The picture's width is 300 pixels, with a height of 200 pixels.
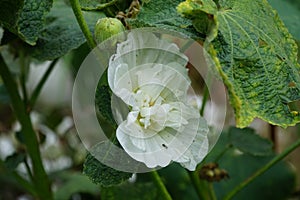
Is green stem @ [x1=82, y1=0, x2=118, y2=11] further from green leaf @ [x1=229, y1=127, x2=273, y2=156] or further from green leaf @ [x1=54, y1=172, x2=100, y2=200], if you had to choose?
green leaf @ [x1=54, y1=172, x2=100, y2=200]

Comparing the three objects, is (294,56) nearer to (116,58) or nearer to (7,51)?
(116,58)

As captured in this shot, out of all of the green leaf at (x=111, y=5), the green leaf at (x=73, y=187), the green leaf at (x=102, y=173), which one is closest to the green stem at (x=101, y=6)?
the green leaf at (x=111, y=5)

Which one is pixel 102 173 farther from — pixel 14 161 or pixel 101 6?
pixel 14 161

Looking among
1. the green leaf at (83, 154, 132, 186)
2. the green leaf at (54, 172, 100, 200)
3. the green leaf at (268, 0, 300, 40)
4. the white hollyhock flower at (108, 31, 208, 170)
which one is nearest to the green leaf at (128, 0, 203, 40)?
the white hollyhock flower at (108, 31, 208, 170)

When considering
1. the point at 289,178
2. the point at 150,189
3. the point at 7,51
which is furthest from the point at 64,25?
the point at 289,178

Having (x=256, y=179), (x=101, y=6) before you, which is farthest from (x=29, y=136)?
(x=256, y=179)

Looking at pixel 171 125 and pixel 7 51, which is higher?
pixel 171 125
